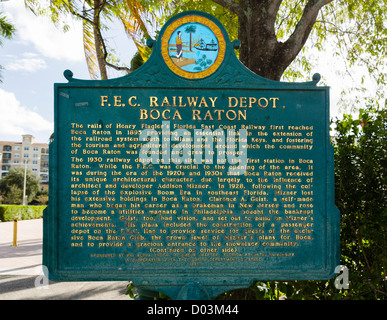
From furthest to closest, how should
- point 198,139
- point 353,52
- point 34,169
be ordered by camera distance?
point 34,169 < point 353,52 < point 198,139

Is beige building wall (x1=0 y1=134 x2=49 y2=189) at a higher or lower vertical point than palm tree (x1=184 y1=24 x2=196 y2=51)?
higher

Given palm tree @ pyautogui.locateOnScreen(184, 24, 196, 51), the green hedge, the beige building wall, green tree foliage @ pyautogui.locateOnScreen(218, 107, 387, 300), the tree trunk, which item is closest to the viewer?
palm tree @ pyautogui.locateOnScreen(184, 24, 196, 51)

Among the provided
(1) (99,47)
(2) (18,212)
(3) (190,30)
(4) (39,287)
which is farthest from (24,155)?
(3) (190,30)

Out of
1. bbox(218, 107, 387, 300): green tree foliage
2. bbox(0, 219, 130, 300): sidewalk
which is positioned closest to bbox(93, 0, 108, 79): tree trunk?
bbox(0, 219, 130, 300): sidewalk

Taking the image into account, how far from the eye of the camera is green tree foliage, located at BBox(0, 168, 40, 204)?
47406mm

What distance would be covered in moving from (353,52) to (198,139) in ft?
19.8

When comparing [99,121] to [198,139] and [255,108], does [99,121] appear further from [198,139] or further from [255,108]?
[255,108]

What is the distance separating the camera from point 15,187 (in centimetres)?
4806

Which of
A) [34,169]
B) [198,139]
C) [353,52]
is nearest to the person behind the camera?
[198,139]

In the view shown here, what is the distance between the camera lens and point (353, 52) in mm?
7594

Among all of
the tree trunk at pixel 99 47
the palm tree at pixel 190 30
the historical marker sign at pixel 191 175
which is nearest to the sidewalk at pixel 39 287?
the historical marker sign at pixel 191 175

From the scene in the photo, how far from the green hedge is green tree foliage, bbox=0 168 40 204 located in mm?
21876

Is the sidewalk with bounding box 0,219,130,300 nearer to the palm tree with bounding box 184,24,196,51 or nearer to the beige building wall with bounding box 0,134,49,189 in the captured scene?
the palm tree with bounding box 184,24,196,51
